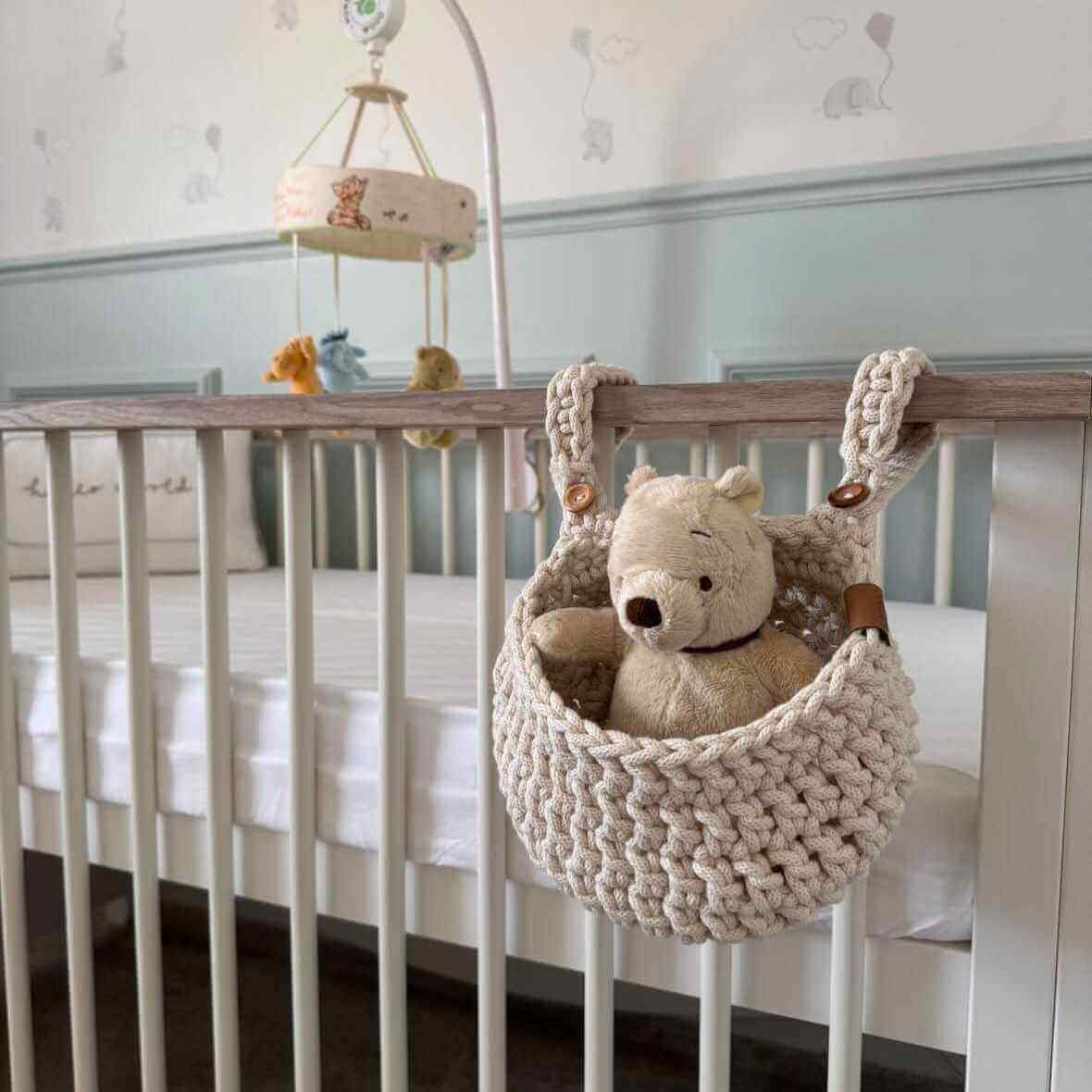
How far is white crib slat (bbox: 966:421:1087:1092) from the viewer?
1.83ft

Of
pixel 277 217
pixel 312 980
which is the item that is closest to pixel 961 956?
pixel 312 980

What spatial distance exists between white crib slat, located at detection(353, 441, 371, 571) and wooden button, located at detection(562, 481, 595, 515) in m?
1.23

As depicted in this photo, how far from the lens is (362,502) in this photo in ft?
5.94

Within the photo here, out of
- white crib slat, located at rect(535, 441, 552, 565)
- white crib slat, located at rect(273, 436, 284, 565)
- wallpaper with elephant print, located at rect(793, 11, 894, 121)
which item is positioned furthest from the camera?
white crib slat, located at rect(273, 436, 284, 565)

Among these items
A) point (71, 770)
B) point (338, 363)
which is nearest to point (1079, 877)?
point (71, 770)

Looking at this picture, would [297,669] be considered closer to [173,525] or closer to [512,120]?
[173,525]

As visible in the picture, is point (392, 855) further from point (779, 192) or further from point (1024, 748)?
point (779, 192)

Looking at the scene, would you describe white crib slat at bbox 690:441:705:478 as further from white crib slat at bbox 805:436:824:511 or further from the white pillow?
the white pillow

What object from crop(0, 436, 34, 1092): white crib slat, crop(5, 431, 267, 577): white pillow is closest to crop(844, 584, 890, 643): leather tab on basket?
crop(0, 436, 34, 1092): white crib slat

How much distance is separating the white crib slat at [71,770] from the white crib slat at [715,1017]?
511 mm

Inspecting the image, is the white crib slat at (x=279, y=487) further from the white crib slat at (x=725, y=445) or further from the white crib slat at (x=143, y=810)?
the white crib slat at (x=725, y=445)

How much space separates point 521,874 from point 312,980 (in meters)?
0.18

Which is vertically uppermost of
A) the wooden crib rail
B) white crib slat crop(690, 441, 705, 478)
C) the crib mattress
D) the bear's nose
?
the wooden crib rail

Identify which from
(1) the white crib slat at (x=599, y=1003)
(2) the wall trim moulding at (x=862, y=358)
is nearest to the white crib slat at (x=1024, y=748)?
(1) the white crib slat at (x=599, y=1003)
